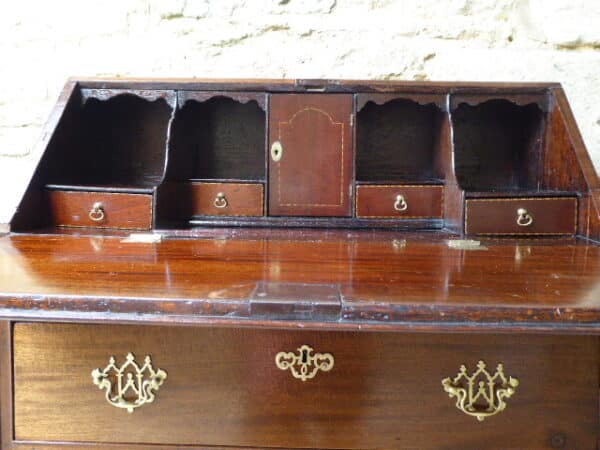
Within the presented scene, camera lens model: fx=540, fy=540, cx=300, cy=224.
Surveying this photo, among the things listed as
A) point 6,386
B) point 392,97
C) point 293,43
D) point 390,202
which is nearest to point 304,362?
point 6,386

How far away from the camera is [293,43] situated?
173cm

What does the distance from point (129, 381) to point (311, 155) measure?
768 mm

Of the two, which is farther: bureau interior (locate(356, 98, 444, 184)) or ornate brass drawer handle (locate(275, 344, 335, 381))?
bureau interior (locate(356, 98, 444, 184))

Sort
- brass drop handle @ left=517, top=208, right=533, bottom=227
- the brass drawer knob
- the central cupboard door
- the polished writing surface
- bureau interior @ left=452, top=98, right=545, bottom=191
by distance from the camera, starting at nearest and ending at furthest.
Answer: the polished writing surface
the brass drawer knob
brass drop handle @ left=517, top=208, right=533, bottom=227
the central cupboard door
bureau interior @ left=452, top=98, right=545, bottom=191

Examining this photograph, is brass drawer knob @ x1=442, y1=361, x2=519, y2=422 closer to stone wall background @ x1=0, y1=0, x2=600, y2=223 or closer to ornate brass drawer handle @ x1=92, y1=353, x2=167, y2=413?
ornate brass drawer handle @ x1=92, y1=353, x2=167, y2=413

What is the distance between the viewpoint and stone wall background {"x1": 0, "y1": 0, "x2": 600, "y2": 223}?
172 cm

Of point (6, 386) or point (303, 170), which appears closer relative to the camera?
point (6, 386)

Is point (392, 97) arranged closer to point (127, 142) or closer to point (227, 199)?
point (227, 199)

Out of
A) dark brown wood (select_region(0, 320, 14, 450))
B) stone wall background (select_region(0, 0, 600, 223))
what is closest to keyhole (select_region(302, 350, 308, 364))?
dark brown wood (select_region(0, 320, 14, 450))

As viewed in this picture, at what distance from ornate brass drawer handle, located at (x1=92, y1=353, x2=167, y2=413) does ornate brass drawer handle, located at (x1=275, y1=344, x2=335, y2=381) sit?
0.18 m

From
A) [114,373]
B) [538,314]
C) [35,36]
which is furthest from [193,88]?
[538,314]

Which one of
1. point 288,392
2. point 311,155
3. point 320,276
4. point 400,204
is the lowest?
point 288,392

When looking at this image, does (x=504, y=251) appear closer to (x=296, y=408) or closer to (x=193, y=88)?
(x=296, y=408)

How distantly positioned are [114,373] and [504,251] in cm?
76
